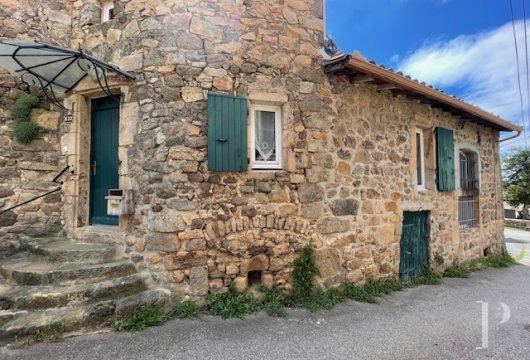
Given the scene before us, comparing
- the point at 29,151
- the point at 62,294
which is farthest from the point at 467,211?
the point at 29,151

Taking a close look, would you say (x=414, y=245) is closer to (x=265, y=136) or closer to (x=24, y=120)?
(x=265, y=136)

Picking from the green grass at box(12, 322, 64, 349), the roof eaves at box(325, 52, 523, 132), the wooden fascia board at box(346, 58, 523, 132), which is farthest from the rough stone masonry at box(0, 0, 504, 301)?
the green grass at box(12, 322, 64, 349)

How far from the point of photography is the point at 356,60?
4645mm

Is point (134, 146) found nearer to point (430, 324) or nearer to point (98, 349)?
point (98, 349)

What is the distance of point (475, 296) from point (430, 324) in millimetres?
2040

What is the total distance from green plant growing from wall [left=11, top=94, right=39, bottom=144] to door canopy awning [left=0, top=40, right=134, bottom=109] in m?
0.28

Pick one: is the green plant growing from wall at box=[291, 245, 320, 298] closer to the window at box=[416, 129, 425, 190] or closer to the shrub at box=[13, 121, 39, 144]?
the window at box=[416, 129, 425, 190]

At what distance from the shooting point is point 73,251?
419cm

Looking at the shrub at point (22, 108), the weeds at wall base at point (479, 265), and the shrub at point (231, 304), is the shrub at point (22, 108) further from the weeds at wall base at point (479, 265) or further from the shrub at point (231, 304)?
the weeds at wall base at point (479, 265)

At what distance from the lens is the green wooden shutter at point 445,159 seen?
6910 millimetres

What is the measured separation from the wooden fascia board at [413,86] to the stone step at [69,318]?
437 cm

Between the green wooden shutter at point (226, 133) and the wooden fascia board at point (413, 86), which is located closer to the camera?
the green wooden shutter at point (226, 133)

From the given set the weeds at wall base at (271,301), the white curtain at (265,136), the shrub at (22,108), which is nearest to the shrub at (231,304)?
the weeds at wall base at (271,301)

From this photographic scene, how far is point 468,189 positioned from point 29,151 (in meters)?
9.62
